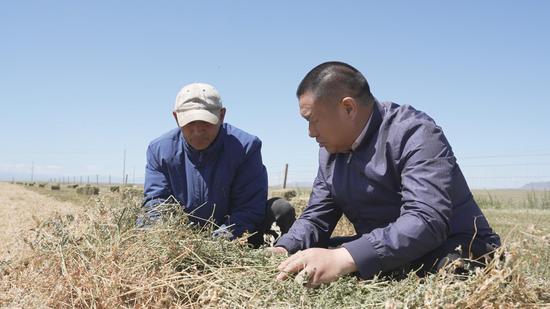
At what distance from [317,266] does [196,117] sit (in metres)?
2.17

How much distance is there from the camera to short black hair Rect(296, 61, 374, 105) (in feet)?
10.4

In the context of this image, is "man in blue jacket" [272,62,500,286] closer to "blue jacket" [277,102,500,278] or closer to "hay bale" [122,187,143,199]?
"blue jacket" [277,102,500,278]

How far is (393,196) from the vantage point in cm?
326

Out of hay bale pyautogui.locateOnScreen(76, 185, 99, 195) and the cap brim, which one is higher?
the cap brim

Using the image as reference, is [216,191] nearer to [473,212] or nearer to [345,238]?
[345,238]

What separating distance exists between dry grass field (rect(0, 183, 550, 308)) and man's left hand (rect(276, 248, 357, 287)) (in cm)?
4

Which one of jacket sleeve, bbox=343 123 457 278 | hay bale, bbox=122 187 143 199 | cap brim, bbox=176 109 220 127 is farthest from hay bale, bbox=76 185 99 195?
jacket sleeve, bbox=343 123 457 278

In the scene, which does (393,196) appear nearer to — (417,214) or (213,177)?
(417,214)

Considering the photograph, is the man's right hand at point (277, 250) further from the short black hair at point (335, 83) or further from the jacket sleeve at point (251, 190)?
the jacket sleeve at point (251, 190)

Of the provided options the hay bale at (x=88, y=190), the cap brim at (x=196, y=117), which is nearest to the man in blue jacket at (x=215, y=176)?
the cap brim at (x=196, y=117)

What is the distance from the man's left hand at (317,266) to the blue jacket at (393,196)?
0.19 feet

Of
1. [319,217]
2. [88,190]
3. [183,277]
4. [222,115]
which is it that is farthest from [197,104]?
[88,190]

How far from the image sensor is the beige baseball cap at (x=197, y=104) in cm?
444

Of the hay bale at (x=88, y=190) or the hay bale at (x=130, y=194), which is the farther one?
the hay bale at (x=88, y=190)
